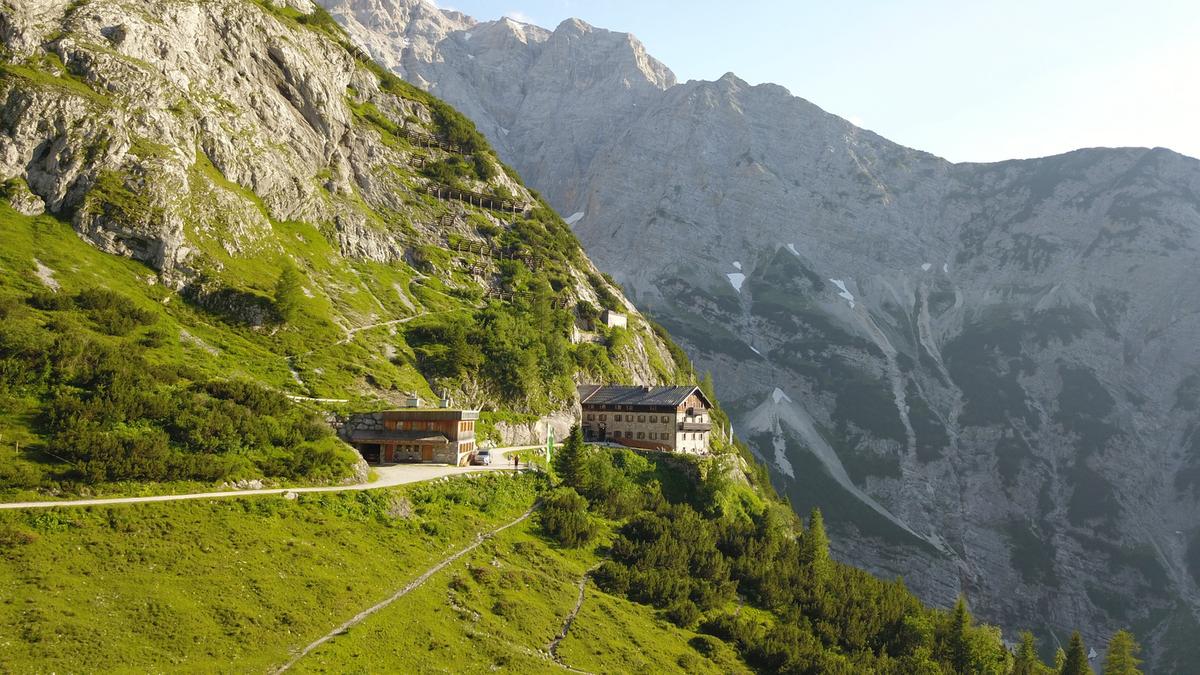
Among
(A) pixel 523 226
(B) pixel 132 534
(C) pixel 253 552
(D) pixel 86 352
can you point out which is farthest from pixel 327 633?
(A) pixel 523 226

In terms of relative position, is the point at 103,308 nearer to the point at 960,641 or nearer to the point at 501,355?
the point at 501,355

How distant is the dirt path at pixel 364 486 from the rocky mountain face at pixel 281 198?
45.8 feet

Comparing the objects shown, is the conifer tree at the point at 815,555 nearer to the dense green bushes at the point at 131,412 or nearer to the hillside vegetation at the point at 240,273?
the hillside vegetation at the point at 240,273

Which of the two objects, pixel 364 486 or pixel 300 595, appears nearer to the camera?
pixel 300 595

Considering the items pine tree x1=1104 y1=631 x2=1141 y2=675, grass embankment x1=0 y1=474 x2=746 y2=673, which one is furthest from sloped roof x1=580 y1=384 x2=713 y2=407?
pine tree x1=1104 y1=631 x2=1141 y2=675

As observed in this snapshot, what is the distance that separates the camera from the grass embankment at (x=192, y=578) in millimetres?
29672

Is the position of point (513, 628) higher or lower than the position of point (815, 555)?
higher

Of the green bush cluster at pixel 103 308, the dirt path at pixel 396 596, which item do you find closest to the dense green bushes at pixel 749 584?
the dirt path at pixel 396 596

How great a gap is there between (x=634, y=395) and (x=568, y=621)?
56.5 metres

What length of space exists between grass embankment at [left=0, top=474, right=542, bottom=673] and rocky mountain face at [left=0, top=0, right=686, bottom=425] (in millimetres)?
29505

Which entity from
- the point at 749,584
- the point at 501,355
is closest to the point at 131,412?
the point at 501,355

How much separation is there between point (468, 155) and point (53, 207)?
9360cm

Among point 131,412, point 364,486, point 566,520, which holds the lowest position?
point 566,520

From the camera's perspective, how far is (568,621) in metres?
49.4
